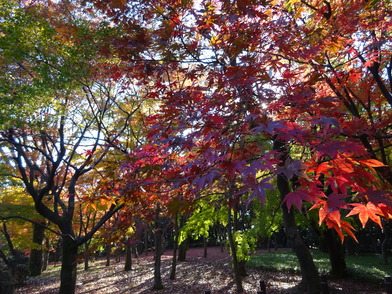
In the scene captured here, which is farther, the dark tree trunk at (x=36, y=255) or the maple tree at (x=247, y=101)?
the dark tree trunk at (x=36, y=255)

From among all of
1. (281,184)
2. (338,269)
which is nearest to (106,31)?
(281,184)

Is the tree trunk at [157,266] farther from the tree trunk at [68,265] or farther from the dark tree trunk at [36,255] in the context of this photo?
the dark tree trunk at [36,255]

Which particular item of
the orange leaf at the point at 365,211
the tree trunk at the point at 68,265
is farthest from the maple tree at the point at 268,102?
the tree trunk at the point at 68,265

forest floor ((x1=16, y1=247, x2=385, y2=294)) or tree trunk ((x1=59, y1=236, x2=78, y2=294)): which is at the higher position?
tree trunk ((x1=59, y1=236, x2=78, y2=294))

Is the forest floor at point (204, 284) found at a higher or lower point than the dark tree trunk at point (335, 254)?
lower

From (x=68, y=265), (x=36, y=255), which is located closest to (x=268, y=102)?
(x=68, y=265)

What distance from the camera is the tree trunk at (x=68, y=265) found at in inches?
348

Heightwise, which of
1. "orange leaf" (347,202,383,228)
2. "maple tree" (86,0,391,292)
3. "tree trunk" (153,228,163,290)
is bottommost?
"tree trunk" (153,228,163,290)

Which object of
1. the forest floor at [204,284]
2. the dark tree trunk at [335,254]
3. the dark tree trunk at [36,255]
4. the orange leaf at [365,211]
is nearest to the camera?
the orange leaf at [365,211]

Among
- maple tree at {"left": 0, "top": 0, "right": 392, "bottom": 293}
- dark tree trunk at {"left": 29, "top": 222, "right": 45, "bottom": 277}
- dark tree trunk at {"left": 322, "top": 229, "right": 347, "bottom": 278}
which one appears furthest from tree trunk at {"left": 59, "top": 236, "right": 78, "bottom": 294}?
dark tree trunk at {"left": 29, "top": 222, "right": 45, "bottom": 277}

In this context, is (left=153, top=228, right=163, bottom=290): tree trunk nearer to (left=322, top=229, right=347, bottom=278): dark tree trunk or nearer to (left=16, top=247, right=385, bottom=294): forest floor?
(left=16, top=247, right=385, bottom=294): forest floor

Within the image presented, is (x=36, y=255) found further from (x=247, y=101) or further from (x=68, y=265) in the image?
(x=247, y=101)

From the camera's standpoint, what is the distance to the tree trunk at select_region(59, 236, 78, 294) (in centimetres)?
883

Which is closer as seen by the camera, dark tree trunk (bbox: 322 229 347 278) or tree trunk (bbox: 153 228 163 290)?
dark tree trunk (bbox: 322 229 347 278)
